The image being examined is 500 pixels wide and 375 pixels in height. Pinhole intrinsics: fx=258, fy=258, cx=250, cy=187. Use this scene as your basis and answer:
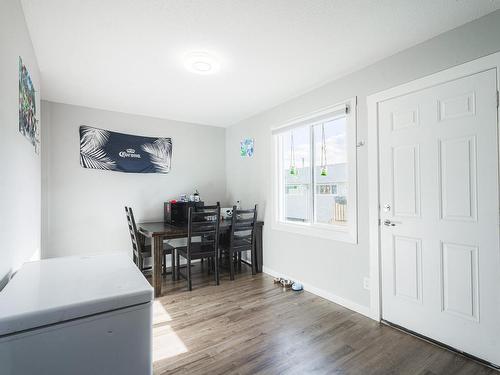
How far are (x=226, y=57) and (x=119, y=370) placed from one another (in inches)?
87.3

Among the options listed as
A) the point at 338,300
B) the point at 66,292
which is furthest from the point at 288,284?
the point at 66,292

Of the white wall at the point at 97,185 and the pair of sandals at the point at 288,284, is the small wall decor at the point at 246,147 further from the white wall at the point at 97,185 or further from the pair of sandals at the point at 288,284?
the pair of sandals at the point at 288,284

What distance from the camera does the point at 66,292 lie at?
96cm

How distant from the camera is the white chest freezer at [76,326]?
2.53 feet

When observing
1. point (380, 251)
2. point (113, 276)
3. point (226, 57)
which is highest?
point (226, 57)

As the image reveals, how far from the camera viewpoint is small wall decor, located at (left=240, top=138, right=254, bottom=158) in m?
3.95

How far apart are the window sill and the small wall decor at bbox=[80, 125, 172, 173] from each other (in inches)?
79.9

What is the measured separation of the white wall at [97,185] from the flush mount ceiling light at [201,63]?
5.97 ft

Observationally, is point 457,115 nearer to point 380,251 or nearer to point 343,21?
point 343,21

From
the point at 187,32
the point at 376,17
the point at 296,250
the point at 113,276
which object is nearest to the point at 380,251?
the point at 296,250

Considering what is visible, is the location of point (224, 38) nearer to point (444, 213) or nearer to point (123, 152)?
point (444, 213)

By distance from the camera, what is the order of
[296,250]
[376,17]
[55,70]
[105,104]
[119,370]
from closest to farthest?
[119,370] → [376,17] → [55,70] → [296,250] → [105,104]

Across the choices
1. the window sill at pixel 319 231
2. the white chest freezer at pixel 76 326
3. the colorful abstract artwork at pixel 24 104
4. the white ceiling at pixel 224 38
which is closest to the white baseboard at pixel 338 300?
the window sill at pixel 319 231

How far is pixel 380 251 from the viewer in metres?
2.27
